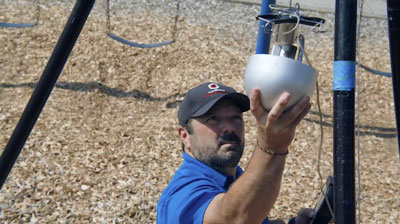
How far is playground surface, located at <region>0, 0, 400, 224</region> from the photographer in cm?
471

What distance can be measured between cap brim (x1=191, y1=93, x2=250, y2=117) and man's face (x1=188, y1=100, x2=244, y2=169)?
22 mm

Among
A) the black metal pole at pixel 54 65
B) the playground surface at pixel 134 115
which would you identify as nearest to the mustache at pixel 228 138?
the black metal pole at pixel 54 65

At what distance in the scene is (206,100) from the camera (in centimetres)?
230

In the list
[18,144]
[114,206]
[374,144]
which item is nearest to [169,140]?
[114,206]

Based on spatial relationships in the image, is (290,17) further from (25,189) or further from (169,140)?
(169,140)

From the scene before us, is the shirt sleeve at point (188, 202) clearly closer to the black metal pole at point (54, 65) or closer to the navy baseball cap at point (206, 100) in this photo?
the navy baseball cap at point (206, 100)

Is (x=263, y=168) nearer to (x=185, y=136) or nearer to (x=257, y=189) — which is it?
(x=257, y=189)

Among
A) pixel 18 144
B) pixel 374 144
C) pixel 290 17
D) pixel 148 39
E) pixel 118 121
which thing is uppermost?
pixel 290 17

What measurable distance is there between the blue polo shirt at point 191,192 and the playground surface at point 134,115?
1674 mm

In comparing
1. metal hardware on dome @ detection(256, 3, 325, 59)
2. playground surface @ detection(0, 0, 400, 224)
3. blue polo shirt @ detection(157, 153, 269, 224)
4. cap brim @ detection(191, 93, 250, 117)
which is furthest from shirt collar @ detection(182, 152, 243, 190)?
playground surface @ detection(0, 0, 400, 224)

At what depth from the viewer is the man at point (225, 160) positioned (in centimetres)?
137

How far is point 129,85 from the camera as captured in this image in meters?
A: 6.82

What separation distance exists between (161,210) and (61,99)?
4.45m

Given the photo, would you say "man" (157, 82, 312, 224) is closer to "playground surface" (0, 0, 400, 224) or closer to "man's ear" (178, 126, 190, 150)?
"man's ear" (178, 126, 190, 150)
